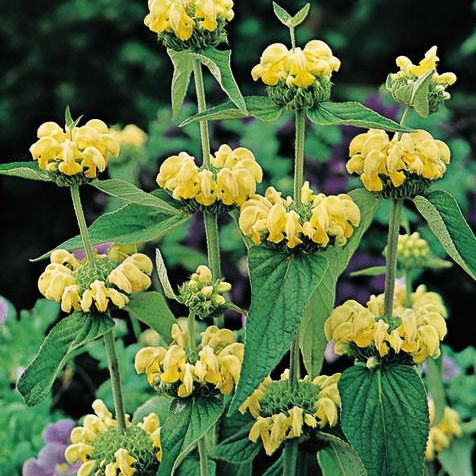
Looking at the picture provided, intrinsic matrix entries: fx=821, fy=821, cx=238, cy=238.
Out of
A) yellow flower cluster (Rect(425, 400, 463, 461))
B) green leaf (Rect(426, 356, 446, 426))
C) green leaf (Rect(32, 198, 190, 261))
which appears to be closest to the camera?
green leaf (Rect(32, 198, 190, 261))

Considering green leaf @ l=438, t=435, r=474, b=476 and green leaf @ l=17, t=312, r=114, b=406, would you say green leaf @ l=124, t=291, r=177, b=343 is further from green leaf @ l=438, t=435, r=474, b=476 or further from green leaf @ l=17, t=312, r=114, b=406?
green leaf @ l=438, t=435, r=474, b=476

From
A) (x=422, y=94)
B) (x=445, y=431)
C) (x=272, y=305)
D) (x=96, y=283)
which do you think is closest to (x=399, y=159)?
(x=422, y=94)

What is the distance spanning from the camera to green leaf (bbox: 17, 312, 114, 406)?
628mm

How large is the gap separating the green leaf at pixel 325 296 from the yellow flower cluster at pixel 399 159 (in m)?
0.04

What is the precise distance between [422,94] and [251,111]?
0.43ft

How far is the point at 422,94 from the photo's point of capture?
24.3 inches

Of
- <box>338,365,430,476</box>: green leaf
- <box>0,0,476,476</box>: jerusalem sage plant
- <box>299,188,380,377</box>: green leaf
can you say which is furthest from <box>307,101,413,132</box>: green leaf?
<box>338,365,430,476</box>: green leaf

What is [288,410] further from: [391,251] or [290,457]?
[391,251]

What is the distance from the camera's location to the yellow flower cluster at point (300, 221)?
63cm

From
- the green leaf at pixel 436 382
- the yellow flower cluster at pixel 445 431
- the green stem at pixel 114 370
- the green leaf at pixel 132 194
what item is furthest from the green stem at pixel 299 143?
the yellow flower cluster at pixel 445 431

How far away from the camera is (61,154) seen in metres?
0.64

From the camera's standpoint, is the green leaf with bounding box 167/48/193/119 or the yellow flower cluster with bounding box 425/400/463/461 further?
the yellow flower cluster with bounding box 425/400/463/461

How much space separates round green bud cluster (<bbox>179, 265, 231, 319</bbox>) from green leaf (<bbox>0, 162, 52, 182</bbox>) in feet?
0.47

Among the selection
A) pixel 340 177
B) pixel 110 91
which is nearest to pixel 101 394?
pixel 340 177
